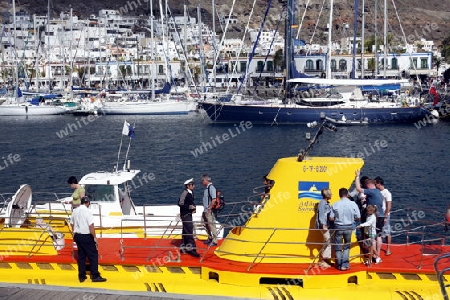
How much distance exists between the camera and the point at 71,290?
13961 mm

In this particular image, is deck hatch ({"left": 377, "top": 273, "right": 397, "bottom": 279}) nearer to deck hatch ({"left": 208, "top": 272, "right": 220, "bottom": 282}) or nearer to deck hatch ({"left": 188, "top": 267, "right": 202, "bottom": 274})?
deck hatch ({"left": 208, "top": 272, "right": 220, "bottom": 282})

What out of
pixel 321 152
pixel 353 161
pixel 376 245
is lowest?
pixel 321 152

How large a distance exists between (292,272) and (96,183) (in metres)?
8.54

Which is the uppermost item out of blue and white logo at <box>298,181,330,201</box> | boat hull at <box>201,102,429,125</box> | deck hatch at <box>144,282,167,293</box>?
blue and white logo at <box>298,181,330,201</box>

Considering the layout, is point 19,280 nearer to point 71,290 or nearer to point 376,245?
point 71,290

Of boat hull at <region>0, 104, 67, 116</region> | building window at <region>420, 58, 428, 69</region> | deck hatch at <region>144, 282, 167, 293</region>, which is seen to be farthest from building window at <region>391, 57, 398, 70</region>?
deck hatch at <region>144, 282, 167, 293</region>

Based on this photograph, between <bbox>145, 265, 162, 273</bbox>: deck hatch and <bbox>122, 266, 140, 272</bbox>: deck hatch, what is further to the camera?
<bbox>122, 266, 140, 272</bbox>: deck hatch

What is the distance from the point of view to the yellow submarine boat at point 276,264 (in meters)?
14.5

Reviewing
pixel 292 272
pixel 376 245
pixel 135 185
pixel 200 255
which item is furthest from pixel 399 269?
pixel 135 185

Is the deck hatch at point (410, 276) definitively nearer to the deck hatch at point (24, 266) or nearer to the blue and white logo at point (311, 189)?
the blue and white logo at point (311, 189)

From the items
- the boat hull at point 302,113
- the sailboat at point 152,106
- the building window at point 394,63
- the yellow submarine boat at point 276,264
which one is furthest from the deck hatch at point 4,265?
the building window at point 394,63

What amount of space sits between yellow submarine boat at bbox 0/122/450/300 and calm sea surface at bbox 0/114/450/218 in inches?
750

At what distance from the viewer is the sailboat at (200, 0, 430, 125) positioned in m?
75.1

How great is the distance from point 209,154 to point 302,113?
23.6 m
